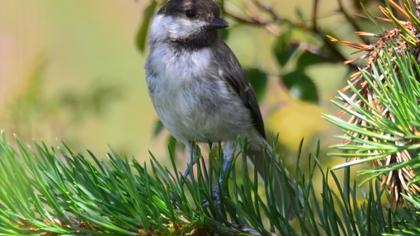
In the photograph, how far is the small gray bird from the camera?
9.62 ft

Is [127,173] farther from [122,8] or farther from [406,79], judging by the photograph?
[122,8]

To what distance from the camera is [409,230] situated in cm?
127

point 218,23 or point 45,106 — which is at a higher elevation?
point 218,23

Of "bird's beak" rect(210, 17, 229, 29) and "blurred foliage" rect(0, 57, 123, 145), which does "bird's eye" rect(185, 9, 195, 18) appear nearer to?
"bird's beak" rect(210, 17, 229, 29)

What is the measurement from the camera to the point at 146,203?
1367mm

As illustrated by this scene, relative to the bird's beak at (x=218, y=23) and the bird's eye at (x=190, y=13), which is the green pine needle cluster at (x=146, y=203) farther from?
the bird's eye at (x=190, y=13)

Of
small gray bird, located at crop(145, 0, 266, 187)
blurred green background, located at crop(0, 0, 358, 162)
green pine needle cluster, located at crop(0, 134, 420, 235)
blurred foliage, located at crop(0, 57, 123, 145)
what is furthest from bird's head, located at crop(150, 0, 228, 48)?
green pine needle cluster, located at crop(0, 134, 420, 235)

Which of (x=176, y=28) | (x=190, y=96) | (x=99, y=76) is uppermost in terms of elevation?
(x=176, y=28)

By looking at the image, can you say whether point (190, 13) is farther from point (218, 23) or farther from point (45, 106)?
point (45, 106)

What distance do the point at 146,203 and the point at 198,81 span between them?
1.64 meters

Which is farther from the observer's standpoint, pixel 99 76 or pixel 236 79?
pixel 99 76

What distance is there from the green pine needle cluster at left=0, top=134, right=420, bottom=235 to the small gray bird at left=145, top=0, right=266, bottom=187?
52.5 inches

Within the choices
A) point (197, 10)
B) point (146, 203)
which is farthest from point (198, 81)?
point (146, 203)

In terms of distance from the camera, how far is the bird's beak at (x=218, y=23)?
2.96 meters
